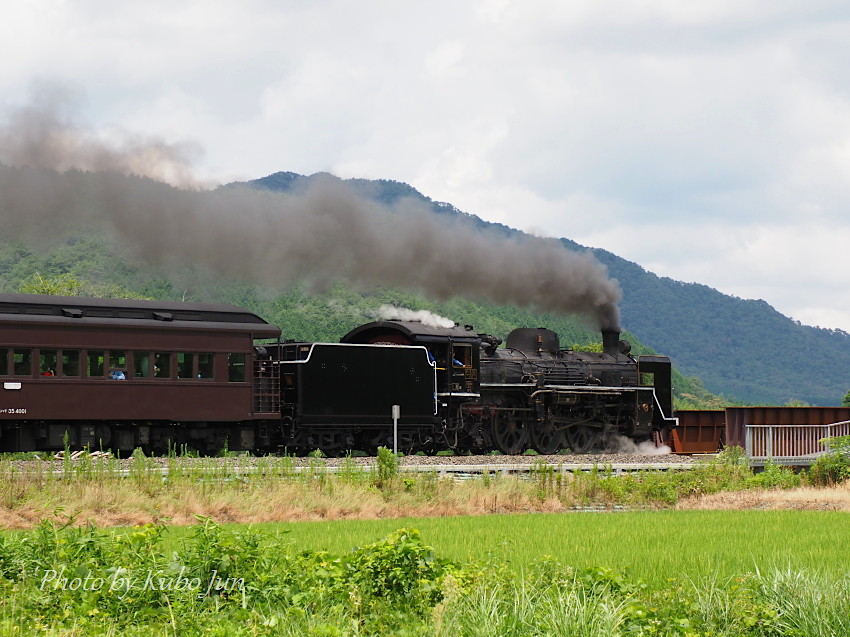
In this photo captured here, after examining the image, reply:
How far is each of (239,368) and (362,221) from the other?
1088cm

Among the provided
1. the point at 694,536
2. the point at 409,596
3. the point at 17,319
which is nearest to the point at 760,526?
the point at 694,536

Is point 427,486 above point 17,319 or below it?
below

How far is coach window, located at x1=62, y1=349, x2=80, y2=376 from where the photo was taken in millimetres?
22250

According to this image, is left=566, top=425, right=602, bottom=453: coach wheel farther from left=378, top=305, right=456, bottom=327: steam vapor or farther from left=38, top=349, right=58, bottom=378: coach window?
left=38, top=349, right=58, bottom=378: coach window

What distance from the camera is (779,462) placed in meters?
24.9

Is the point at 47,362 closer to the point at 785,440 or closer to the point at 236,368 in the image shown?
the point at 236,368

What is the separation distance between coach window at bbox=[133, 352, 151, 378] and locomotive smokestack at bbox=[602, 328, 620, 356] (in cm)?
1560

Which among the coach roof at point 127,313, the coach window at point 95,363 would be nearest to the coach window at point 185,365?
the coach roof at point 127,313

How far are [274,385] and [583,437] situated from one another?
1090 centimetres

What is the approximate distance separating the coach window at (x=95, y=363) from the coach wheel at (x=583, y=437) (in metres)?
14.1

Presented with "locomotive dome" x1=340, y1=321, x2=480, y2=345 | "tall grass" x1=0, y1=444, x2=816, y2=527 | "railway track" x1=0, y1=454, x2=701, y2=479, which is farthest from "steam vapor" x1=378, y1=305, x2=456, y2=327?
"tall grass" x1=0, y1=444, x2=816, y2=527

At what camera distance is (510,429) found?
30125mm

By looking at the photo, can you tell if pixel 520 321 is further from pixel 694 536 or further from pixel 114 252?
pixel 694 536

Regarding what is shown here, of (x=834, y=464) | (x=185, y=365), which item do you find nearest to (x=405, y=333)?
(x=185, y=365)
